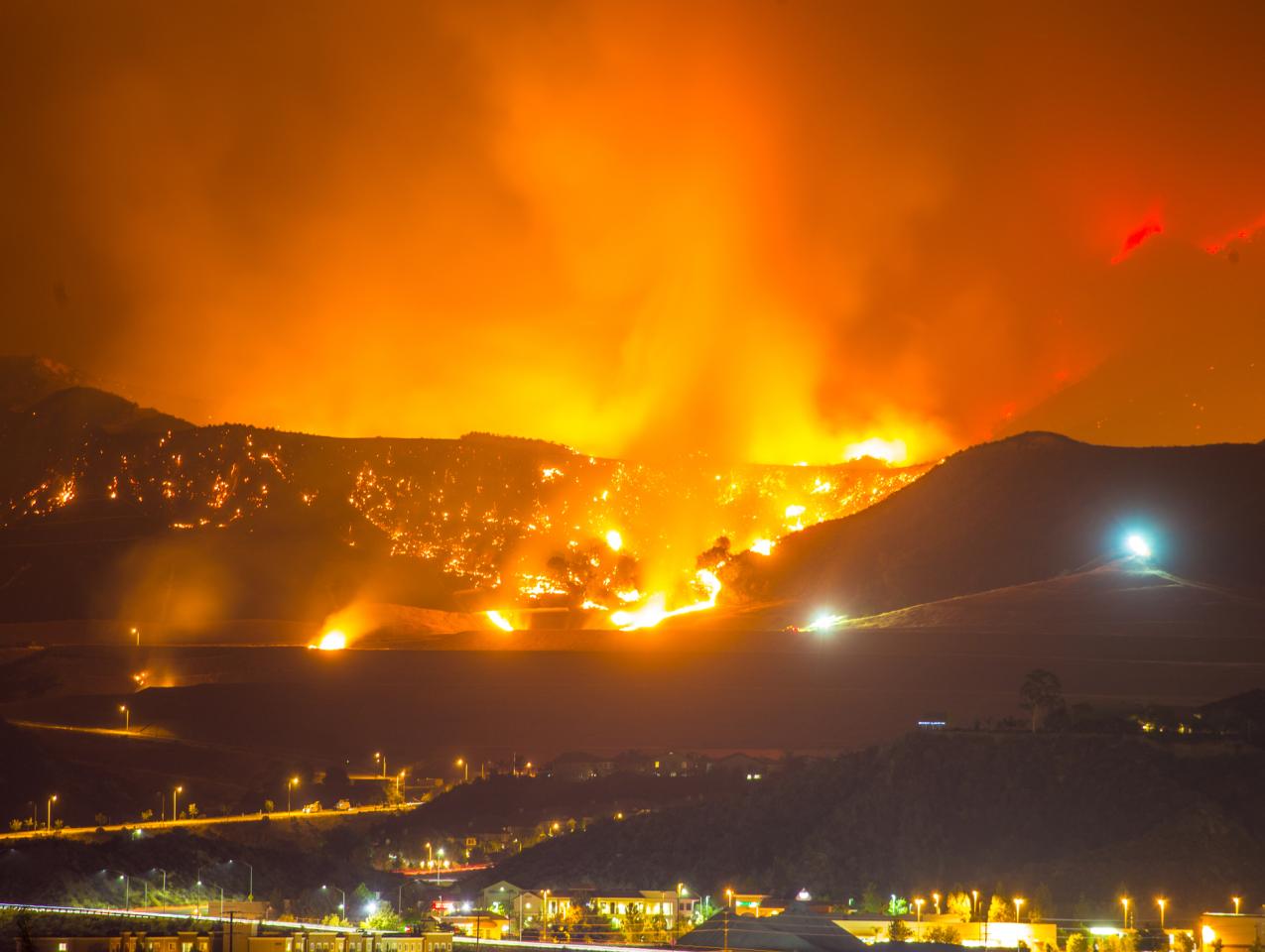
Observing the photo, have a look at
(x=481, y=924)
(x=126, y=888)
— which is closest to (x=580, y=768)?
(x=126, y=888)

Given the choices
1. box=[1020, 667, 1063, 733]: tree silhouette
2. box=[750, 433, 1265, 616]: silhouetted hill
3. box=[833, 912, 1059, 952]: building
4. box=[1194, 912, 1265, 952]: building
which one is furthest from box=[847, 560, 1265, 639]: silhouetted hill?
box=[1194, 912, 1265, 952]: building

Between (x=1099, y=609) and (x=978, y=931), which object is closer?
(x=978, y=931)

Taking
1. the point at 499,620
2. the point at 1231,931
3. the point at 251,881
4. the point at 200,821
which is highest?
the point at 499,620

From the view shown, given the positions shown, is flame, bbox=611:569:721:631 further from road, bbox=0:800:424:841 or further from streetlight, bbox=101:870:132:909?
streetlight, bbox=101:870:132:909

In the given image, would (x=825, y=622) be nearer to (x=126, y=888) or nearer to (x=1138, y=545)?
(x=1138, y=545)

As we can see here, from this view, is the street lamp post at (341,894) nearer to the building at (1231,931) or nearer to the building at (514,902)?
the building at (514,902)

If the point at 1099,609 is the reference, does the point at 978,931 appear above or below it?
below
